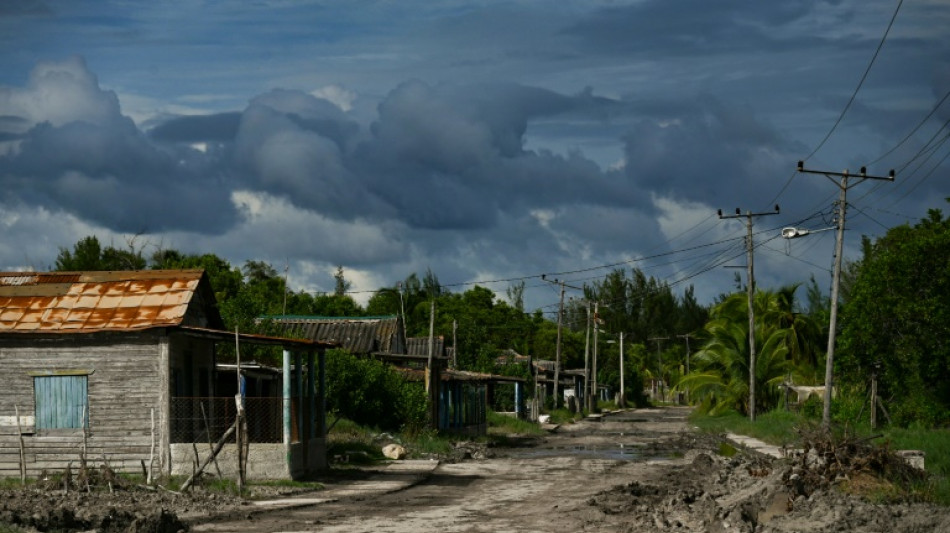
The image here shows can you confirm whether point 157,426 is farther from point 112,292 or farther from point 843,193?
point 843,193

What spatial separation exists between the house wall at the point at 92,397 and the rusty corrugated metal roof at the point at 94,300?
378mm

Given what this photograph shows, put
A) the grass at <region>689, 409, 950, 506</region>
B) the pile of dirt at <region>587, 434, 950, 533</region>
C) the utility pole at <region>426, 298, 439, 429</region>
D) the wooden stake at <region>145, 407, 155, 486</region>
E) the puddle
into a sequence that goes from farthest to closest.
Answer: the utility pole at <region>426, 298, 439, 429</region>, the puddle, the wooden stake at <region>145, 407, 155, 486</region>, the grass at <region>689, 409, 950, 506</region>, the pile of dirt at <region>587, 434, 950, 533</region>

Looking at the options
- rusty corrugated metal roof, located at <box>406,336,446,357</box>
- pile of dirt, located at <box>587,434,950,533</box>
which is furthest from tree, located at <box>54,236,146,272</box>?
pile of dirt, located at <box>587,434,950,533</box>

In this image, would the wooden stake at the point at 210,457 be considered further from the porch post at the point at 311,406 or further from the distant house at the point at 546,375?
the distant house at the point at 546,375

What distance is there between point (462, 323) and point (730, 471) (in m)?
63.7

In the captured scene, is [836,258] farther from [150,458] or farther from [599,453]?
[150,458]

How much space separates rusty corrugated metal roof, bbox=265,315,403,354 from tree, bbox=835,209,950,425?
18.5 m

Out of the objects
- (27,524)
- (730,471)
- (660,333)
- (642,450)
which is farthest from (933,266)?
(660,333)

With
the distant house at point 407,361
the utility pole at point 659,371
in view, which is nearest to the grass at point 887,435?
the distant house at point 407,361

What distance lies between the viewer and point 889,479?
20125mm

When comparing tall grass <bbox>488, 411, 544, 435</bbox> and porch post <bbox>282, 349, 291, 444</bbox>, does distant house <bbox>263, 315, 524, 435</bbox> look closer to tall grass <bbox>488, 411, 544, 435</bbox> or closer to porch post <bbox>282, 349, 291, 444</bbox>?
tall grass <bbox>488, 411, 544, 435</bbox>

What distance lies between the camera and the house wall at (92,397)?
25594 mm

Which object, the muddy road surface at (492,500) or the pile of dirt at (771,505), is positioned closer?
the pile of dirt at (771,505)

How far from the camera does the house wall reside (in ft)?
84.0
